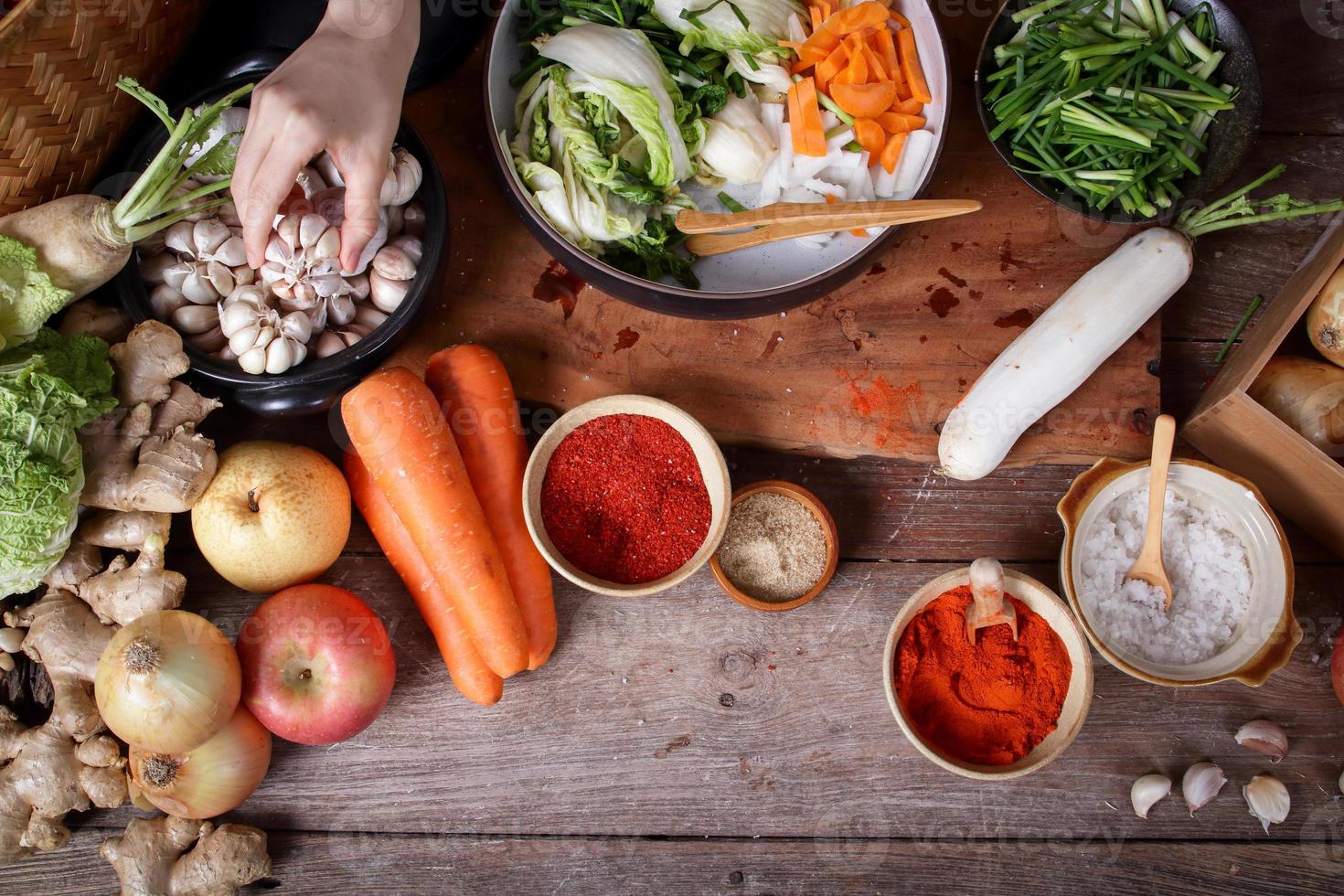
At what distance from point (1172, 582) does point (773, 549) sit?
25.8 inches

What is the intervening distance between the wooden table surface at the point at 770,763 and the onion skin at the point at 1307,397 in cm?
34

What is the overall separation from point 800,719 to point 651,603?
0.31 m

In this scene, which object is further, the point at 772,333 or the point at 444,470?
the point at 772,333

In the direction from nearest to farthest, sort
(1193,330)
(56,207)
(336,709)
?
1. (56,207)
2. (336,709)
3. (1193,330)

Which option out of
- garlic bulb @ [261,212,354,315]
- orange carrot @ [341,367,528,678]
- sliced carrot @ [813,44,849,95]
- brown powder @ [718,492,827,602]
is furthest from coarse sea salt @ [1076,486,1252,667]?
garlic bulb @ [261,212,354,315]

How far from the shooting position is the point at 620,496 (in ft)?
4.88

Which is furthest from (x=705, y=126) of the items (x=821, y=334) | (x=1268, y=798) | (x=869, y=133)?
(x=1268, y=798)

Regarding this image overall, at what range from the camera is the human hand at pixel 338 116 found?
3.76ft

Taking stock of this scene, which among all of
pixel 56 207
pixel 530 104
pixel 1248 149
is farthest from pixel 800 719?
pixel 56 207

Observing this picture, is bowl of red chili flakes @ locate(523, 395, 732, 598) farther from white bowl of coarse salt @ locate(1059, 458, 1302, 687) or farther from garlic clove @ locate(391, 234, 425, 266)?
white bowl of coarse salt @ locate(1059, 458, 1302, 687)

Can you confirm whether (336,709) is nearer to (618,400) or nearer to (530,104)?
(618,400)

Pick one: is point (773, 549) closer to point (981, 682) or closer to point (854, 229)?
point (981, 682)

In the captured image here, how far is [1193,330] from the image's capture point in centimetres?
168

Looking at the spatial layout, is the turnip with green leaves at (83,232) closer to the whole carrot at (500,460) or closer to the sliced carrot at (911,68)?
the whole carrot at (500,460)
